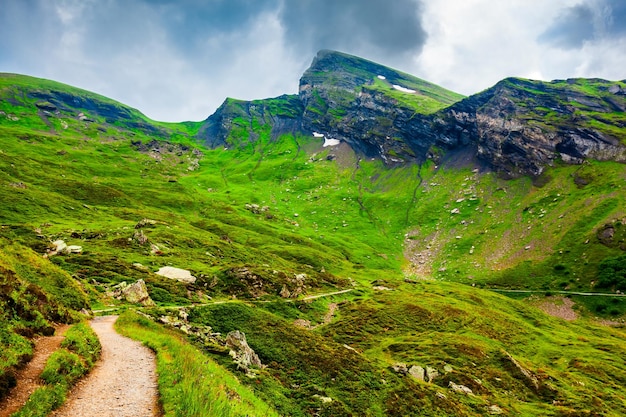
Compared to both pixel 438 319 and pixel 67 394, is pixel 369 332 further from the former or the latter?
pixel 67 394

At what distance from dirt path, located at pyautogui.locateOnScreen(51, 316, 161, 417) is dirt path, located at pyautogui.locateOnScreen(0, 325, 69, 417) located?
1.49 m

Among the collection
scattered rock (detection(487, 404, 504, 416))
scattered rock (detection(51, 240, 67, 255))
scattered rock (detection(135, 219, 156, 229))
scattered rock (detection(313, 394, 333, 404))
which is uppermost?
scattered rock (detection(135, 219, 156, 229))

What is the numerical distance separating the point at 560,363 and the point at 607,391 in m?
11.3

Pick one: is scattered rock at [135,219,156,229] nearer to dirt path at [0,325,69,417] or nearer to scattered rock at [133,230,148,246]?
scattered rock at [133,230,148,246]

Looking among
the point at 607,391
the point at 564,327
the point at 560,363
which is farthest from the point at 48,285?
the point at 564,327

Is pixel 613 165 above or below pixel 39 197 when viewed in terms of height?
above

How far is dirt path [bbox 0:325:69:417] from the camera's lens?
41.4 ft

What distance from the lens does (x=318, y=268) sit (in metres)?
126

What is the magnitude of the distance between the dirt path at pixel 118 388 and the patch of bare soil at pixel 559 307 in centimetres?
14729

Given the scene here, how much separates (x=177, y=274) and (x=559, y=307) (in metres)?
140

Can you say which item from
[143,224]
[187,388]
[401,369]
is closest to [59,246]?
[143,224]

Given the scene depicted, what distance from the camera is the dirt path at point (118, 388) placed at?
14445 mm

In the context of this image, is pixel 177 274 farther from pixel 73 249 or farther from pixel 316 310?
pixel 316 310

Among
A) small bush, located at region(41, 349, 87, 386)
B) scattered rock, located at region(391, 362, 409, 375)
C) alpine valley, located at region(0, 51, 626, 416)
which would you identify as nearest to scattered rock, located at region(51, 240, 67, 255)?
alpine valley, located at region(0, 51, 626, 416)
